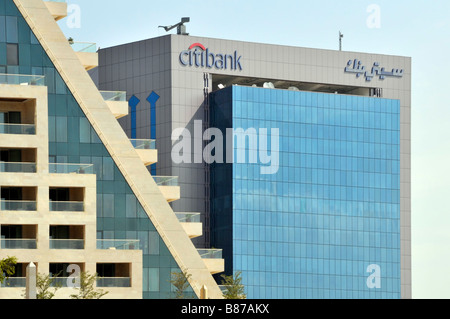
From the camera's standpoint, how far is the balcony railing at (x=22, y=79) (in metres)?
99.8

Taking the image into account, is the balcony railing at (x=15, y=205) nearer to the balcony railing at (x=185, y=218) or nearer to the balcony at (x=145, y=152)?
the balcony at (x=145, y=152)

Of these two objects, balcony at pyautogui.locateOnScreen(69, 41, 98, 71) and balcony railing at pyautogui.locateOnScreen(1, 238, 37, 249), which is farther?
balcony at pyautogui.locateOnScreen(69, 41, 98, 71)

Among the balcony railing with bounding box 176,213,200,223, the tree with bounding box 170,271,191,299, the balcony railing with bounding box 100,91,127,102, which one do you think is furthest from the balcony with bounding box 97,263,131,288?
the balcony railing with bounding box 100,91,127,102

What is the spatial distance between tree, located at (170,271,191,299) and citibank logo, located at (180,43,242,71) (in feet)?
179

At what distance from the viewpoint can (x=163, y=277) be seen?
103500 millimetres

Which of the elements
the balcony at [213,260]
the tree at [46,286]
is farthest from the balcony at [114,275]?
the balcony at [213,260]

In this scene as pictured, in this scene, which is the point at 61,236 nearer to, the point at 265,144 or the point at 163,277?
the point at 163,277

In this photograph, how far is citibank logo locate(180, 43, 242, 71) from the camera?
15425 centimetres

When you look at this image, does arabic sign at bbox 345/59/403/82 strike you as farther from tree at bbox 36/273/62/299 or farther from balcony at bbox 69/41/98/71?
tree at bbox 36/273/62/299

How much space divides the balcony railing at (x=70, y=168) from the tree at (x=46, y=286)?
9.10m

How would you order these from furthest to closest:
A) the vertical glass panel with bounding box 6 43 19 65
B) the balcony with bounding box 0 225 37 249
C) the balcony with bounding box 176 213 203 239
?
the balcony with bounding box 176 213 203 239 → the vertical glass panel with bounding box 6 43 19 65 → the balcony with bounding box 0 225 37 249

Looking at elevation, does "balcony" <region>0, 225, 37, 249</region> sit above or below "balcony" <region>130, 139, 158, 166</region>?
below
